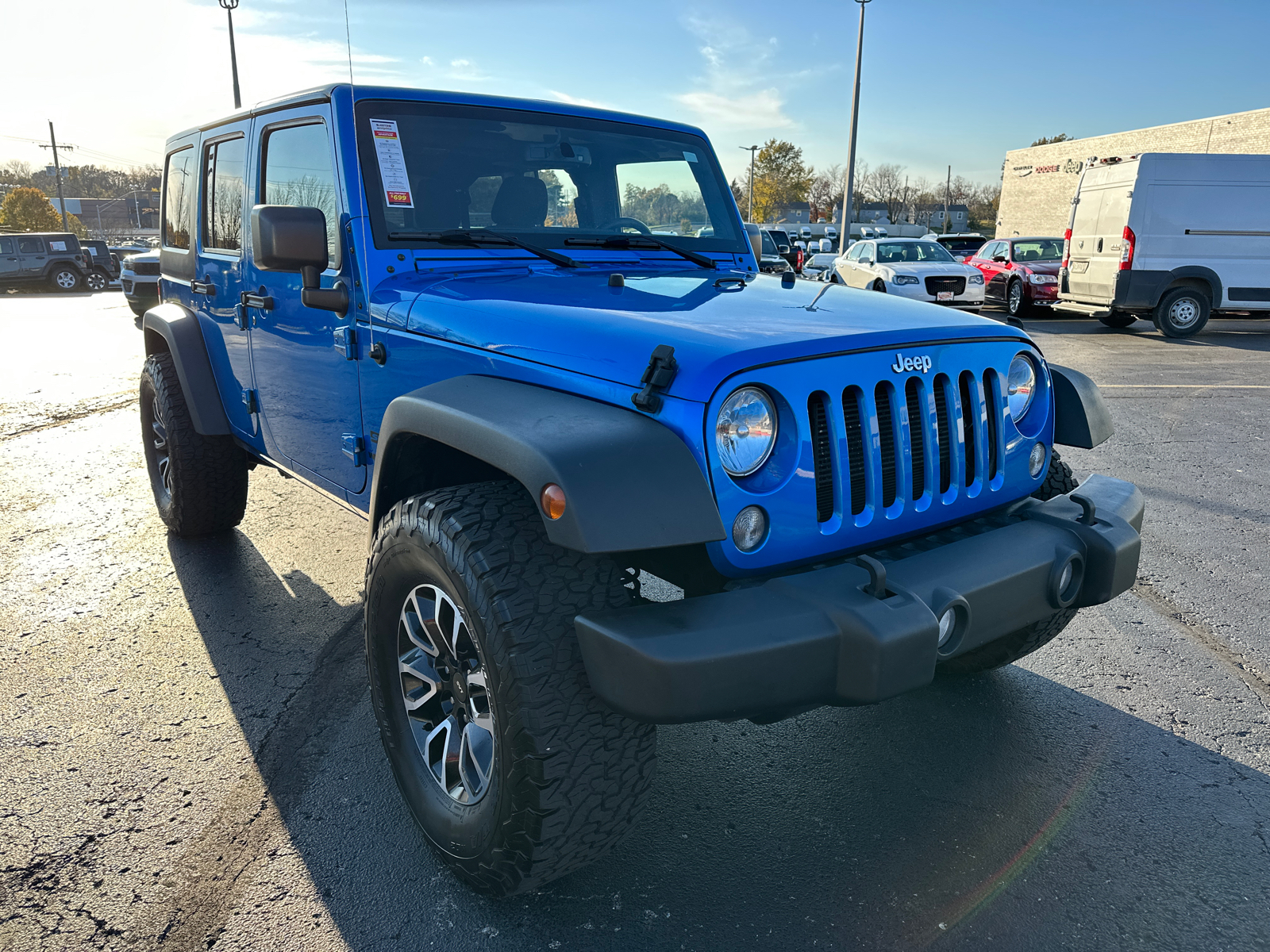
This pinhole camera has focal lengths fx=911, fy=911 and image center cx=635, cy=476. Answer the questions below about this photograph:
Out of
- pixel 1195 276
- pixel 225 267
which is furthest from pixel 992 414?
pixel 1195 276

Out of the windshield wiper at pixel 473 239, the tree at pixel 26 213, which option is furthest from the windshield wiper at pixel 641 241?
the tree at pixel 26 213

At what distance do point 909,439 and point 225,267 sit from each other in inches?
122

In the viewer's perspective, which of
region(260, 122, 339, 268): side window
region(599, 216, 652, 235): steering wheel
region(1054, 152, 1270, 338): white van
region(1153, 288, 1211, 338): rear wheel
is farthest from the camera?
region(1153, 288, 1211, 338): rear wheel

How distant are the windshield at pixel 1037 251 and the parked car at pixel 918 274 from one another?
149 cm

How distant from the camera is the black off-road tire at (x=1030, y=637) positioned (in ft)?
9.30

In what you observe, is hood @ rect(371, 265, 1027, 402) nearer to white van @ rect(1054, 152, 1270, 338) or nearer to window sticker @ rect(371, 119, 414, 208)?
window sticker @ rect(371, 119, 414, 208)

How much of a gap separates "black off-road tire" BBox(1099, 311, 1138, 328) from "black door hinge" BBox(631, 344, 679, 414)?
15.3m

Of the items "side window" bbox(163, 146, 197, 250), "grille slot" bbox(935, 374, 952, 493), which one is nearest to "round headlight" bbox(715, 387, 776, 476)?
"grille slot" bbox(935, 374, 952, 493)

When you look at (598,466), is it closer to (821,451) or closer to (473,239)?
(821,451)

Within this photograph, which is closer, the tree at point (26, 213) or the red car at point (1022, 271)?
the red car at point (1022, 271)

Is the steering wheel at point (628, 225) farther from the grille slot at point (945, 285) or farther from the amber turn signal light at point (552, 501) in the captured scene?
the grille slot at point (945, 285)

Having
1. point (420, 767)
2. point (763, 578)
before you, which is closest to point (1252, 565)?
point (763, 578)

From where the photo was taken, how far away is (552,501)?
1.83 meters

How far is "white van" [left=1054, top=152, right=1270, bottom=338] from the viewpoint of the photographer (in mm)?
13039
